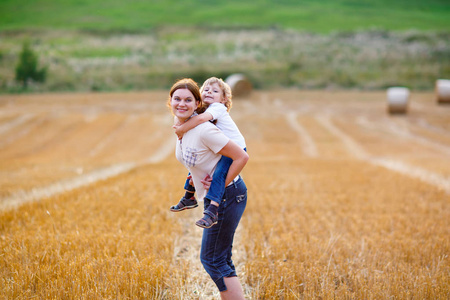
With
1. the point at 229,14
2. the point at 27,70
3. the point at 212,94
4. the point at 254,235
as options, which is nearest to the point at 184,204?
the point at 212,94

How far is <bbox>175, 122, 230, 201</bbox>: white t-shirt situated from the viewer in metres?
2.82

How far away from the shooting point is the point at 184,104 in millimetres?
2928

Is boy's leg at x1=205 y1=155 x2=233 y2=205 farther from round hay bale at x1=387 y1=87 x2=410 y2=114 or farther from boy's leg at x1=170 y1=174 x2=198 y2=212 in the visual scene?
round hay bale at x1=387 y1=87 x2=410 y2=114

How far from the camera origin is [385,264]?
404 cm

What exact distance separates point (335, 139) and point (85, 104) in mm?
17004

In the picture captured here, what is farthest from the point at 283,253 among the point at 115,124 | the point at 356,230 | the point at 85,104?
the point at 85,104

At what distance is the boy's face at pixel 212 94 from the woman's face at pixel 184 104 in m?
0.15

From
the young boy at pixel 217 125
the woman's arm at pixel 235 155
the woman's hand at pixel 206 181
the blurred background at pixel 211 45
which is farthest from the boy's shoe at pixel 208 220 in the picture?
the blurred background at pixel 211 45

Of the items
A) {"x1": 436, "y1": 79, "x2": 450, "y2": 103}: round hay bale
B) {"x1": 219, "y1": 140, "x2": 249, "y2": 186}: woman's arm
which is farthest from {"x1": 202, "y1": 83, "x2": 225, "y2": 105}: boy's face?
{"x1": 436, "y1": 79, "x2": 450, "y2": 103}: round hay bale

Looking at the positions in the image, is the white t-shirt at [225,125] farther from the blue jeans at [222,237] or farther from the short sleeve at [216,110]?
the blue jeans at [222,237]

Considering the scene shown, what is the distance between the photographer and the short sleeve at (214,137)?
281cm

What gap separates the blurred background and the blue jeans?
2965 cm

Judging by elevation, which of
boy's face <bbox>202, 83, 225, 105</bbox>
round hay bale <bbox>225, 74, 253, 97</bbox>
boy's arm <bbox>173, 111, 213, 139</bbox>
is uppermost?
boy's face <bbox>202, 83, 225, 105</bbox>

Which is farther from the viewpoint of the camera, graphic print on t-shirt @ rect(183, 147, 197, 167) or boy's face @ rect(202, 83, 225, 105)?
boy's face @ rect(202, 83, 225, 105)
